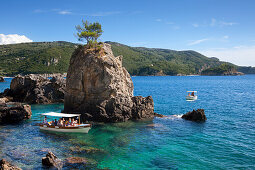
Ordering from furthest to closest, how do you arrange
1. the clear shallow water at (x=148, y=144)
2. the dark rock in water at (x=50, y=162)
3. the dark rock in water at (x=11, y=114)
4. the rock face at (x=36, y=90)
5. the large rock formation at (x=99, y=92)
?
the rock face at (x=36, y=90), the large rock formation at (x=99, y=92), the dark rock in water at (x=11, y=114), the clear shallow water at (x=148, y=144), the dark rock in water at (x=50, y=162)

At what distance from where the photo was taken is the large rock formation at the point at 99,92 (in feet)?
119

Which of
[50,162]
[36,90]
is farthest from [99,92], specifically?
[36,90]

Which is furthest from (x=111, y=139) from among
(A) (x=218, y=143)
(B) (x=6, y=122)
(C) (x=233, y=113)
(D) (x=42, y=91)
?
(D) (x=42, y=91)

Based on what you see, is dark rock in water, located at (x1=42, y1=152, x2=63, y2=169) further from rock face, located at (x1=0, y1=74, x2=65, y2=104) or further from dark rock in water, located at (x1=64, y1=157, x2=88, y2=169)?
rock face, located at (x1=0, y1=74, x2=65, y2=104)

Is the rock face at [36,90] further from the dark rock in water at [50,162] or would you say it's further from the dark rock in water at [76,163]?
the dark rock in water at [50,162]

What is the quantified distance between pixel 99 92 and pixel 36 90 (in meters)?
29.9

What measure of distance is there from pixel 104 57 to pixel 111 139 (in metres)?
16.6

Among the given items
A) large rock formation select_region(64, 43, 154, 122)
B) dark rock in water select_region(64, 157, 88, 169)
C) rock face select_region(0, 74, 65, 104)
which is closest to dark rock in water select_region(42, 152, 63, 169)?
dark rock in water select_region(64, 157, 88, 169)

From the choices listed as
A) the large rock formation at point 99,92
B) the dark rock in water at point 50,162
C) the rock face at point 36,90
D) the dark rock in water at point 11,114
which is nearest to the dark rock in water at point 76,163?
the dark rock in water at point 50,162

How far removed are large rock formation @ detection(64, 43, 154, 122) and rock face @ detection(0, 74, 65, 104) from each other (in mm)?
21269

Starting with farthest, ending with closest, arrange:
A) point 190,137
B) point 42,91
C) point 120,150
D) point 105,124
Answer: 1. point 42,91
2. point 105,124
3. point 190,137
4. point 120,150

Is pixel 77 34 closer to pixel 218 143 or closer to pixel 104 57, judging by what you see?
pixel 104 57

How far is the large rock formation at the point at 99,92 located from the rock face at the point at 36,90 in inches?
837

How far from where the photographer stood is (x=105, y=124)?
3466 centimetres
